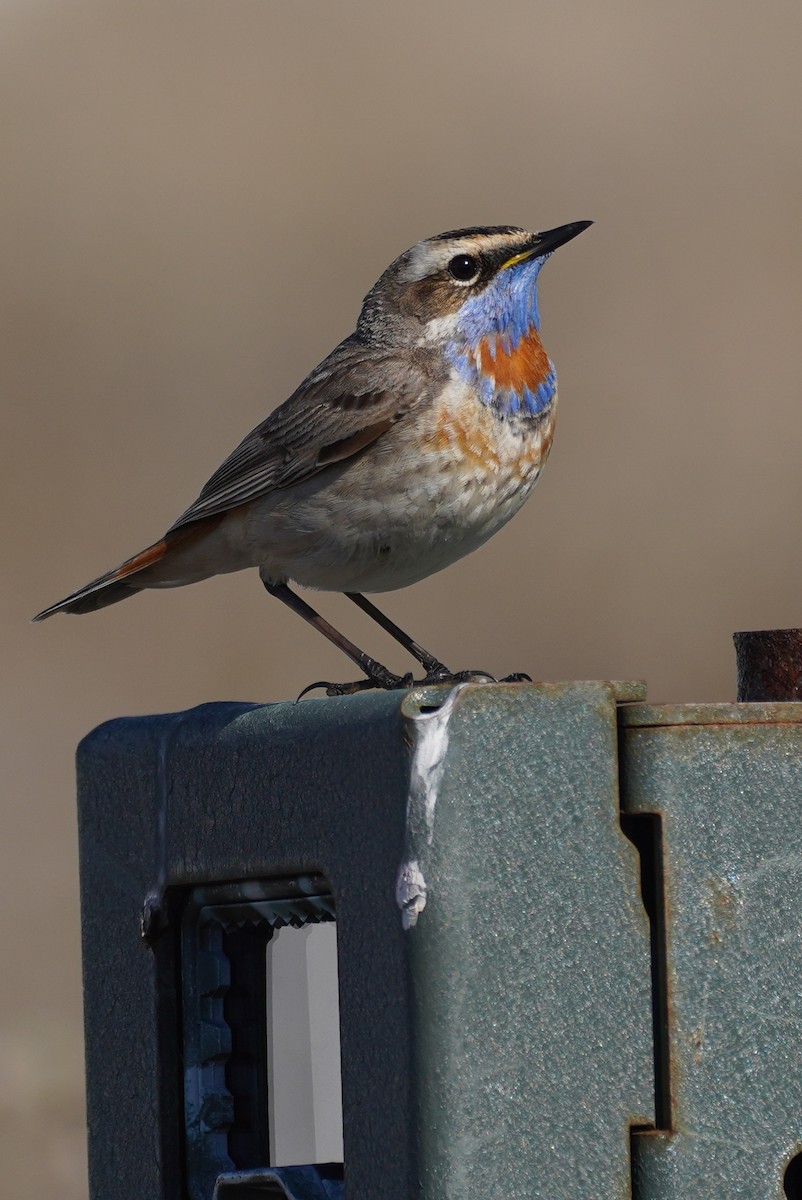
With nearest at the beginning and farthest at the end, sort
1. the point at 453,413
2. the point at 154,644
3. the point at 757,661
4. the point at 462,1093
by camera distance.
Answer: the point at 462,1093 < the point at 757,661 < the point at 453,413 < the point at 154,644

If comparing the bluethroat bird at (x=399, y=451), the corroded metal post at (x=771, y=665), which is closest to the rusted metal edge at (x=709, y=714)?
the corroded metal post at (x=771, y=665)

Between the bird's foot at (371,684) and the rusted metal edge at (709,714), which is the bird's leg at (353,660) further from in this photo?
the rusted metal edge at (709,714)

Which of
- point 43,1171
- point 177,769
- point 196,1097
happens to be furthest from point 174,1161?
point 43,1171

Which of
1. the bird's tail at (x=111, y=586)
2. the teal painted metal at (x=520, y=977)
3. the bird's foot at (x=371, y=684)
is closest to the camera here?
the teal painted metal at (x=520, y=977)

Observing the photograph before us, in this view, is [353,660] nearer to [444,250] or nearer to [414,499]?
[414,499]

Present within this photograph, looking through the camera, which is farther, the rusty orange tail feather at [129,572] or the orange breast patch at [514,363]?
the rusty orange tail feather at [129,572]

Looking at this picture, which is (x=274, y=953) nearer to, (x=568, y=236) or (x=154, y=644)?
(x=568, y=236)

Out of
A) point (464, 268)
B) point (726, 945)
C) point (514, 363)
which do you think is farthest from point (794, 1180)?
point (464, 268)
